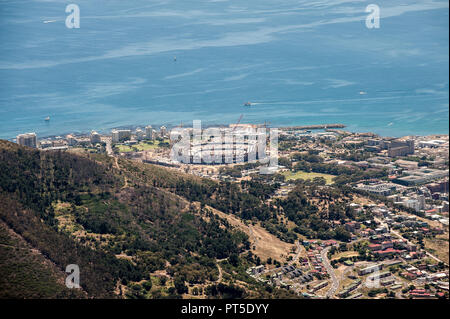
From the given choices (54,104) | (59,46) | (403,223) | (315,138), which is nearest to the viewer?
(403,223)

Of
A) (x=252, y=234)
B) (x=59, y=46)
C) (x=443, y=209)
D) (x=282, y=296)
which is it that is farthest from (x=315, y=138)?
(x=59, y=46)

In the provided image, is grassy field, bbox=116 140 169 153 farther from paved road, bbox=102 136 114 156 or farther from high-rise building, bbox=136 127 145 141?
high-rise building, bbox=136 127 145 141

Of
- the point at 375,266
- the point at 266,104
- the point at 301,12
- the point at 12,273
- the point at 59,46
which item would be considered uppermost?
the point at 301,12

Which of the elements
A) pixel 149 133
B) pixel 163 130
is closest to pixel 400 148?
pixel 163 130

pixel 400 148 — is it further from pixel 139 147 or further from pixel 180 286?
pixel 180 286

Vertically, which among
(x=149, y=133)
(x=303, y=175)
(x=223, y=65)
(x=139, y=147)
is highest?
(x=223, y=65)

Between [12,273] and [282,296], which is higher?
[12,273]

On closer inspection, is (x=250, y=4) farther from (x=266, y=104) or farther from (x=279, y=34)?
(x=266, y=104)
